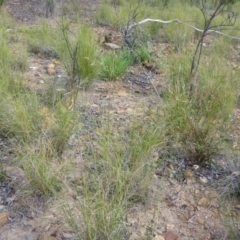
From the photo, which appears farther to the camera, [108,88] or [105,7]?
[105,7]

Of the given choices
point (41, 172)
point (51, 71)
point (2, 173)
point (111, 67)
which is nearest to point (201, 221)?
point (41, 172)

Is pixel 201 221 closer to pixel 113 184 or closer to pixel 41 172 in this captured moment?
pixel 113 184

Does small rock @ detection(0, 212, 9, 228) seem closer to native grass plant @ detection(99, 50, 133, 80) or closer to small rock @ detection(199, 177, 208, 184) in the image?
small rock @ detection(199, 177, 208, 184)

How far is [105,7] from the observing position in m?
6.50

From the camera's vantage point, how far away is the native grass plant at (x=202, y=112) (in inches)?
94.0

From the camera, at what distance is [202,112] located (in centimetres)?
267

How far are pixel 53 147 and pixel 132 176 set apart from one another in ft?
1.82

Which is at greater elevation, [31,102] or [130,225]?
[31,102]

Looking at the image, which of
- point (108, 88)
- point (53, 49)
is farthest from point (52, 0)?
point (108, 88)

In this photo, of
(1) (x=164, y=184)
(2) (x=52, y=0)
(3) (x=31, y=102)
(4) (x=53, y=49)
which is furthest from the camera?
(2) (x=52, y=0)

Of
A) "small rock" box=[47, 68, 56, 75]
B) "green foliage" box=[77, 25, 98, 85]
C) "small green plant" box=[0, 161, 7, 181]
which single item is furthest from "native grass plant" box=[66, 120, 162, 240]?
"small rock" box=[47, 68, 56, 75]

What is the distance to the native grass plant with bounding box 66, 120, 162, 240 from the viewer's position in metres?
1.66

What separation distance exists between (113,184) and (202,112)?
3.45 ft

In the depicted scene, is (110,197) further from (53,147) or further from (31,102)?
(31,102)
